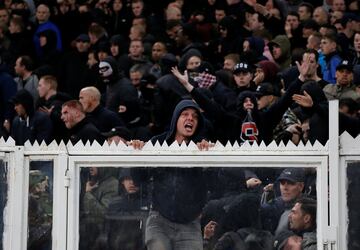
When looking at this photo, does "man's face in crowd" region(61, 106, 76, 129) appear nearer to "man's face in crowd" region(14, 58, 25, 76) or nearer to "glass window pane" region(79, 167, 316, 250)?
"glass window pane" region(79, 167, 316, 250)

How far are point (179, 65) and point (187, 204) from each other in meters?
6.56

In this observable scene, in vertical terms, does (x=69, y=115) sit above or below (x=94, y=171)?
above

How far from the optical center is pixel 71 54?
2212 centimetres

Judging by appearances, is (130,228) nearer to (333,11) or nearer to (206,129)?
(206,129)

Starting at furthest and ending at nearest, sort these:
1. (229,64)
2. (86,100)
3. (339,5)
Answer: (339,5), (229,64), (86,100)

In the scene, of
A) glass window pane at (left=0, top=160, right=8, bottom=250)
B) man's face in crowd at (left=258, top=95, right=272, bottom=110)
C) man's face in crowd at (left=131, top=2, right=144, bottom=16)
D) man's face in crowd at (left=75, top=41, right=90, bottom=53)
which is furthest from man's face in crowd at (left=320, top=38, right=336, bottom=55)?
glass window pane at (left=0, top=160, right=8, bottom=250)

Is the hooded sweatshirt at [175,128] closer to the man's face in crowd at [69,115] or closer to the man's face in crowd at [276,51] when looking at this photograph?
the man's face in crowd at [69,115]

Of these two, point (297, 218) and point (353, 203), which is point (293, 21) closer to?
point (297, 218)

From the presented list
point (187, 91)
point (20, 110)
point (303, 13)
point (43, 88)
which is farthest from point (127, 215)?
point (303, 13)

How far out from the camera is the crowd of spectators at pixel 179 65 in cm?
1688

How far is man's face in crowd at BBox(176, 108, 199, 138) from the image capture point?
14.4 meters

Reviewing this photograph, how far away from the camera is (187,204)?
1305 cm

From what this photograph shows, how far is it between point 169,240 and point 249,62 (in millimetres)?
6467

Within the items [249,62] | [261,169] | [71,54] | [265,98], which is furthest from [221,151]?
[71,54]
